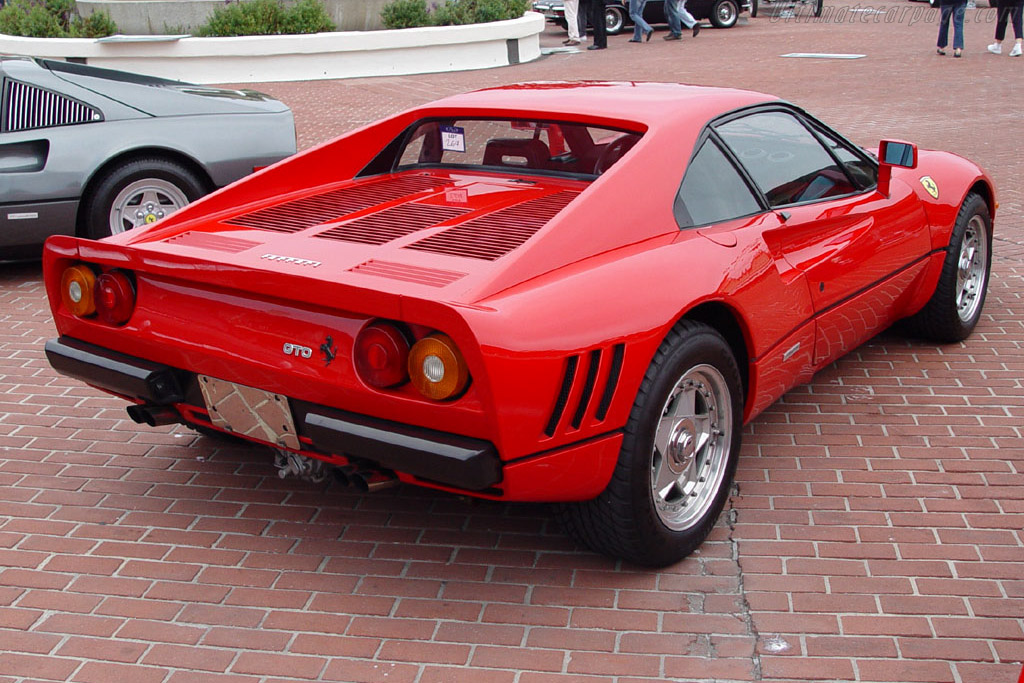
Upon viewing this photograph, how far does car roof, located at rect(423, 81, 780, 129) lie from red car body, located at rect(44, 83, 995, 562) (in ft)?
0.04

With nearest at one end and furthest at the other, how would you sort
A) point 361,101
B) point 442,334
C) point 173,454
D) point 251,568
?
point 442,334, point 251,568, point 173,454, point 361,101

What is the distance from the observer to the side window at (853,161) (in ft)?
14.7

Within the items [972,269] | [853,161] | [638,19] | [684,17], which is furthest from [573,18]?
[853,161]

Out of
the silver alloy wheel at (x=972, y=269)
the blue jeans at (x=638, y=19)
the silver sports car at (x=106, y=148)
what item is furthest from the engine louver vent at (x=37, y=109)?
the blue jeans at (x=638, y=19)

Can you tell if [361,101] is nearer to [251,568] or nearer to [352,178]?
[352,178]

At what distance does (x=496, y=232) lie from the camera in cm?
342

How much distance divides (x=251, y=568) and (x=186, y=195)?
3.93 m

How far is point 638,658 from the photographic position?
2924 mm

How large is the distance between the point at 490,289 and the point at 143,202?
4478 millimetres

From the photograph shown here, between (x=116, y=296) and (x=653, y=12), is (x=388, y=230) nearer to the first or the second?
(x=116, y=296)

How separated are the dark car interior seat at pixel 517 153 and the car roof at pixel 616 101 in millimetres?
134

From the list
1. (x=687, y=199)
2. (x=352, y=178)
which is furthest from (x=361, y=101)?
(x=687, y=199)

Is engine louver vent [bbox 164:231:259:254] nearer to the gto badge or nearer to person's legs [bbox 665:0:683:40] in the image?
the gto badge

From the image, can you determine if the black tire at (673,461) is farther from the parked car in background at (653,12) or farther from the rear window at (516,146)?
the parked car in background at (653,12)
